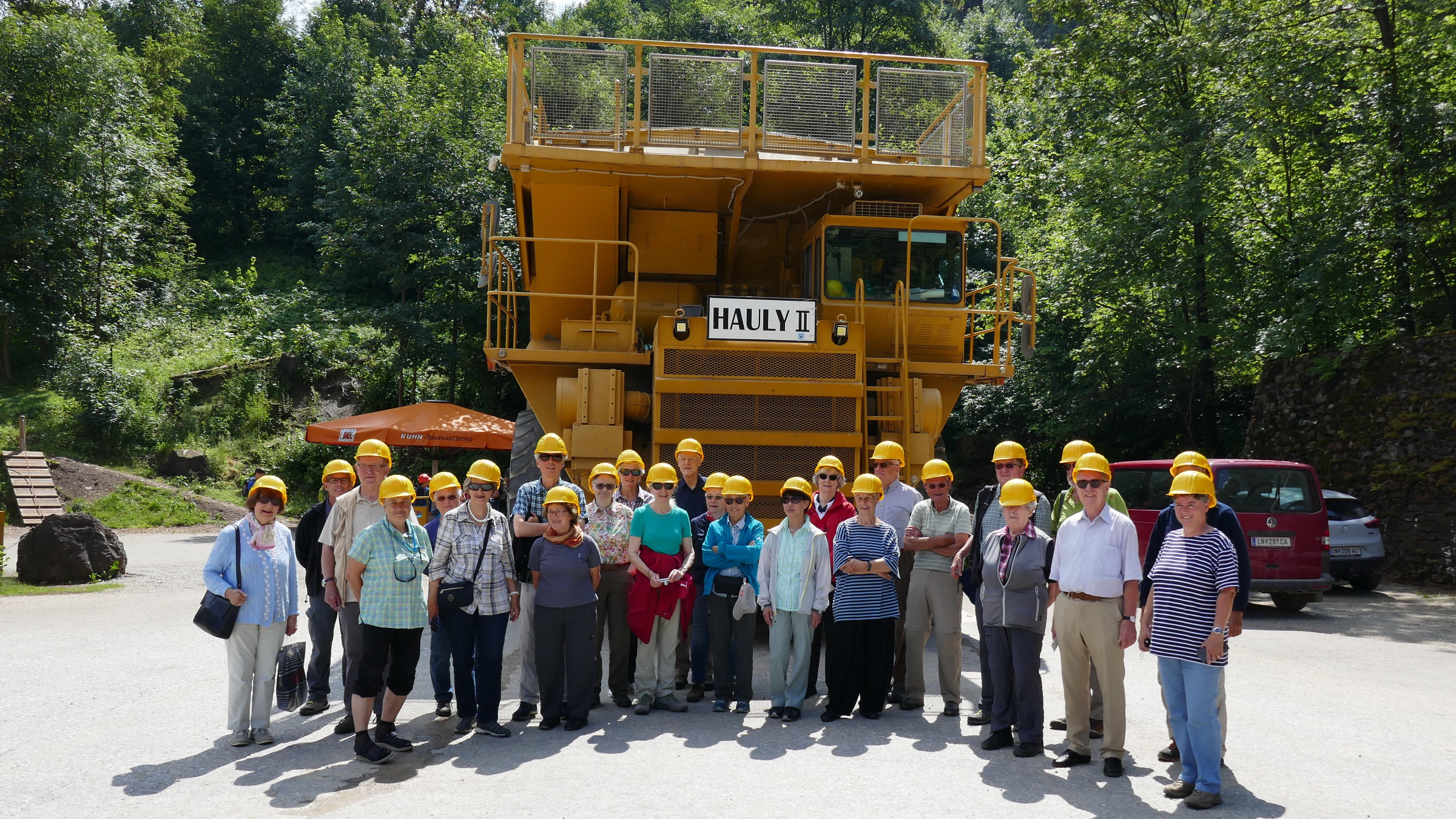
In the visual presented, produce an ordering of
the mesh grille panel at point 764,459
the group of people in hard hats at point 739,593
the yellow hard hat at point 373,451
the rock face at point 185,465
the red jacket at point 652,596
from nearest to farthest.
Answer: the group of people in hard hats at point 739,593
the yellow hard hat at point 373,451
the red jacket at point 652,596
the mesh grille panel at point 764,459
the rock face at point 185,465

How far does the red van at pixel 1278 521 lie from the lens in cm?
1223

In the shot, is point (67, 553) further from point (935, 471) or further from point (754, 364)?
point (935, 471)

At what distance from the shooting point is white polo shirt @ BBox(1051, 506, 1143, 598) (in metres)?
5.83

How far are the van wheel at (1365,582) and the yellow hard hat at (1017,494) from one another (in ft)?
36.8

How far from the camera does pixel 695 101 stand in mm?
10422

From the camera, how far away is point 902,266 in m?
10.7

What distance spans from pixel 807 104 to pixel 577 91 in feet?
7.68

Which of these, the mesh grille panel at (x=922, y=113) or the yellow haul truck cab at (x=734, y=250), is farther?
the mesh grille panel at (x=922, y=113)

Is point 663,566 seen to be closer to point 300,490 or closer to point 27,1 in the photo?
point 300,490

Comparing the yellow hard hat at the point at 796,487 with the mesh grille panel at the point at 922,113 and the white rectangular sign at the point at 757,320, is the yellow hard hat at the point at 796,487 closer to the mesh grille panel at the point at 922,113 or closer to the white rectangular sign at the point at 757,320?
the white rectangular sign at the point at 757,320

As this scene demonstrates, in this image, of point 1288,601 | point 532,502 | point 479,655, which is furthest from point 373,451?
point 1288,601

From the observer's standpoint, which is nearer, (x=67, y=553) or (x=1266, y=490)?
(x=1266, y=490)

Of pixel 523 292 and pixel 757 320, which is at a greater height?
pixel 523 292

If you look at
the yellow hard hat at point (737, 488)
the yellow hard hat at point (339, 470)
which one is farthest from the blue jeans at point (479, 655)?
the yellow hard hat at point (737, 488)
